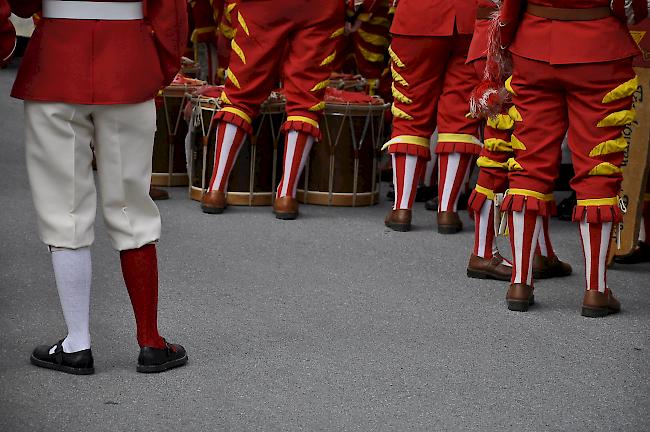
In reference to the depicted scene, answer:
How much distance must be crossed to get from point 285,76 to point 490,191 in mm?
1602

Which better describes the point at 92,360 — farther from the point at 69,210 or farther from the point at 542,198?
the point at 542,198

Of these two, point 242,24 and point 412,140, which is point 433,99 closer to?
point 412,140

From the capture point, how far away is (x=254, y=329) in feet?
13.7

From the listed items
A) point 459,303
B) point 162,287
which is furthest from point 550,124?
point 162,287

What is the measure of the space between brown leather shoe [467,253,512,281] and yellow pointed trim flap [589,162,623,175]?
76cm

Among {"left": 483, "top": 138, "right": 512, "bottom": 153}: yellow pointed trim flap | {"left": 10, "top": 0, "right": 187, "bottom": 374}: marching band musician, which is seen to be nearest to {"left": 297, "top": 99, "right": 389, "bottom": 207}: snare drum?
{"left": 483, "top": 138, "right": 512, "bottom": 153}: yellow pointed trim flap

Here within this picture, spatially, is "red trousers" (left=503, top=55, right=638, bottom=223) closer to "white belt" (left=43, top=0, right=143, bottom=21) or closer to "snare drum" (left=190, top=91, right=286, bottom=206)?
"white belt" (left=43, top=0, right=143, bottom=21)

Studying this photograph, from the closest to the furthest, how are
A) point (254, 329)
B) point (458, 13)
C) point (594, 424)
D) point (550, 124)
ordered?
point (594, 424)
point (254, 329)
point (550, 124)
point (458, 13)

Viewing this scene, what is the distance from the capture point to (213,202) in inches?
242

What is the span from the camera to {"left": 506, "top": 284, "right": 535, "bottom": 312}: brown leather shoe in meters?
4.56

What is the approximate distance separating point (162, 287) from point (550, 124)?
5.35 ft

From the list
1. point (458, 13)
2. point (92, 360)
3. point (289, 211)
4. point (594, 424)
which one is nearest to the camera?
point (594, 424)

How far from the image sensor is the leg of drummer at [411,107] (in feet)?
19.1

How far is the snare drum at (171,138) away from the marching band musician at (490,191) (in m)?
2.14
